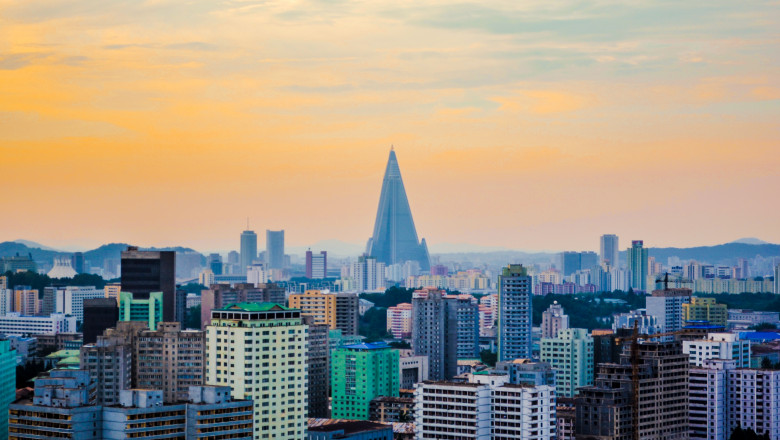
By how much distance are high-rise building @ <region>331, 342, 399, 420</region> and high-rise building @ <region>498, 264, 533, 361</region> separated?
542 inches

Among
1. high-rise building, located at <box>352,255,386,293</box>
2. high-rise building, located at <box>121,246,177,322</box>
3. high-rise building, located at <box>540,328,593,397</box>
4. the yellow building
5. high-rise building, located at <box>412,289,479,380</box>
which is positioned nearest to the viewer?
high-rise building, located at <box>540,328,593,397</box>

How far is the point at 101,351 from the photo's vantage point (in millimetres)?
41250

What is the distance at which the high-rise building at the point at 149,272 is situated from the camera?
2446 inches

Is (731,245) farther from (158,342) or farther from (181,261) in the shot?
(158,342)

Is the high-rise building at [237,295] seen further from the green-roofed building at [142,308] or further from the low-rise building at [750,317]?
the low-rise building at [750,317]

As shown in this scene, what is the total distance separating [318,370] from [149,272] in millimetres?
18804

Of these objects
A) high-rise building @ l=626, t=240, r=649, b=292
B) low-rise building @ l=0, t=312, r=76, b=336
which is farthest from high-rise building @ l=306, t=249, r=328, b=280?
low-rise building @ l=0, t=312, r=76, b=336

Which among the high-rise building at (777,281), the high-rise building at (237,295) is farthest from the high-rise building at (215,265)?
the high-rise building at (237,295)

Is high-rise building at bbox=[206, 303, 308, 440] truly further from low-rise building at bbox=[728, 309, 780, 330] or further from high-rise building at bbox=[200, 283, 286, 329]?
low-rise building at bbox=[728, 309, 780, 330]

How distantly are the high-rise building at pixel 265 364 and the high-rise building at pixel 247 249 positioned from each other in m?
90.4

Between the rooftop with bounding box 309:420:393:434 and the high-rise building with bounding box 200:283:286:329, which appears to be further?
the high-rise building with bounding box 200:283:286:329

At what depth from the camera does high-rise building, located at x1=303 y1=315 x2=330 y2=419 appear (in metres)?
44.5

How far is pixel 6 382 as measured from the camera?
37.9 metres

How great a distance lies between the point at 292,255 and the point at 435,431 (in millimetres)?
106540
